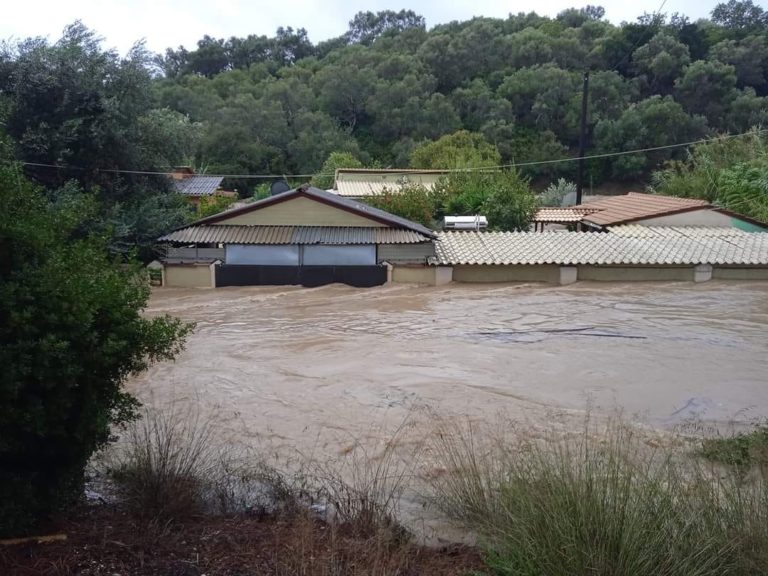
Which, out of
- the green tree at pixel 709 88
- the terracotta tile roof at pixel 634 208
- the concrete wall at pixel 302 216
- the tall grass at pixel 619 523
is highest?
the green tree at pixel 709 88

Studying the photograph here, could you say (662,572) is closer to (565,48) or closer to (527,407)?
(527,407)

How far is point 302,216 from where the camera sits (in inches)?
878

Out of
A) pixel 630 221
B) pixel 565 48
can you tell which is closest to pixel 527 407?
pixel 630 221

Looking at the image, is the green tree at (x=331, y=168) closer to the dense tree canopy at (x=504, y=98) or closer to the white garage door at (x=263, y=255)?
the dense tree canopy at (x=504, y=98)

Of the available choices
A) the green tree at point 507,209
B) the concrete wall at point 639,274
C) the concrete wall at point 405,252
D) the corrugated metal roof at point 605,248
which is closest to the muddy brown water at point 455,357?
the concrete wall at point 639,274

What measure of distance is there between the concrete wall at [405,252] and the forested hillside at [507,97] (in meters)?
31.4

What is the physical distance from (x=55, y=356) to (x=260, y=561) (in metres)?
2.01

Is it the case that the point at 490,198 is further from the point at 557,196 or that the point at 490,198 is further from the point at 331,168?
the point at 331,168

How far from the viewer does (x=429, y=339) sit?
1505 cm

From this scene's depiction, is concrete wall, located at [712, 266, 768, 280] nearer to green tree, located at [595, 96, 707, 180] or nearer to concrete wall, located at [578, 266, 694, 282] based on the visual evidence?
concrete wall, located at [578, 266, 694, 282]

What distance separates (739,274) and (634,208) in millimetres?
7981

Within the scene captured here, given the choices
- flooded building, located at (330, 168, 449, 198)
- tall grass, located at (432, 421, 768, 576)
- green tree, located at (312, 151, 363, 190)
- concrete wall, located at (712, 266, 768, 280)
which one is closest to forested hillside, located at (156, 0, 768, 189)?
green tree, located at (312, 151, 363, 190)

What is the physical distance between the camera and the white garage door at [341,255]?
21.4m

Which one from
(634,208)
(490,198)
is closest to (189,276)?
(490,198)
